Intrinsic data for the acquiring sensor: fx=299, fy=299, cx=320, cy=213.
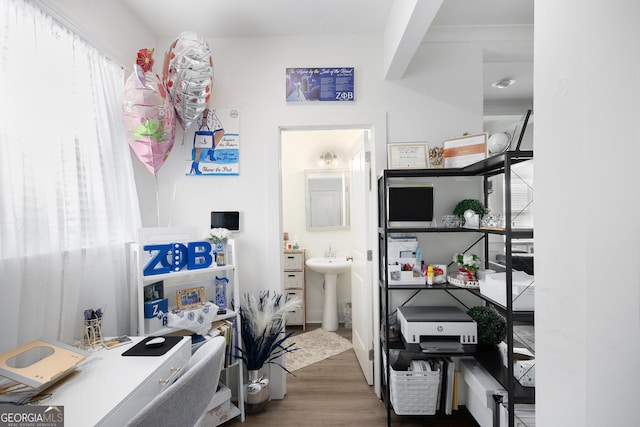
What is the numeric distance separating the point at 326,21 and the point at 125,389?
91.4 inches

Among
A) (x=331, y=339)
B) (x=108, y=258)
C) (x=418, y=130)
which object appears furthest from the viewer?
(x=331, y=339)

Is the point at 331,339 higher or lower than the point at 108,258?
lower

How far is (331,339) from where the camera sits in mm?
3283

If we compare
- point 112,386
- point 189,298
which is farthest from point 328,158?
point 112,386

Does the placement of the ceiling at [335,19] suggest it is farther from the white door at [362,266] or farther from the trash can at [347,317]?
the trash can at [347,317]

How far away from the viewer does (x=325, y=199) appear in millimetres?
3799

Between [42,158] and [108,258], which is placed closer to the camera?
[42,158]

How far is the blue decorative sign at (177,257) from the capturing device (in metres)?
1.76

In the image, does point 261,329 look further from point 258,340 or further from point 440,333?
point 440,333

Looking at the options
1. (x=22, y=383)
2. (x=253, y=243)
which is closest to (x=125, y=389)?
(x=22, y=383)

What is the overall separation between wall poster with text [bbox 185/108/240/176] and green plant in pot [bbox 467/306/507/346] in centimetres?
199

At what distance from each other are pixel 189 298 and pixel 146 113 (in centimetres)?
115

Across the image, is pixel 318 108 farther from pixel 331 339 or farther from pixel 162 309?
pixel 331 339

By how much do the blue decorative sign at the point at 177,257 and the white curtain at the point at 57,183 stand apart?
196mm
